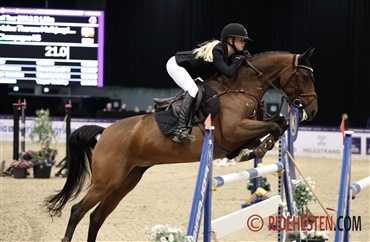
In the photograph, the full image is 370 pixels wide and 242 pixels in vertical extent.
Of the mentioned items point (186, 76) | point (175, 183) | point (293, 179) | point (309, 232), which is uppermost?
point (186, 76)

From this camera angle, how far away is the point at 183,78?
553 centimetres

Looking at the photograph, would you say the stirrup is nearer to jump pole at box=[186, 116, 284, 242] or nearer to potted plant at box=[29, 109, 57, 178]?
jump pole at box=[186, 116, 284, 242]

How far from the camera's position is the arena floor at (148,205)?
6938 millimetres

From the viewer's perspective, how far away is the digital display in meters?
12.8

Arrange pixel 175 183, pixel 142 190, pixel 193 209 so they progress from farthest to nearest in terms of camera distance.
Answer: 1. pixel 175 183
2. pixel 142 190
3. pixel 193 209

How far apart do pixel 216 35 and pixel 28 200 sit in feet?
41.1

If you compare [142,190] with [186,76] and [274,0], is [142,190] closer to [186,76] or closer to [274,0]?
[186,76]

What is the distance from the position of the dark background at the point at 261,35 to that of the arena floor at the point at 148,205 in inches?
247

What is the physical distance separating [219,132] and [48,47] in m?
8.14

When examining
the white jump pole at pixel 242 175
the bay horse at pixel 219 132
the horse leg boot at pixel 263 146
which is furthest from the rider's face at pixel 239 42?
the white jump pole at pixel 242 175

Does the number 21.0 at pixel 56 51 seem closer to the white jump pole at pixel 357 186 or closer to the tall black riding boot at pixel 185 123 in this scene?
the tall black riding boot at pixel 185 123

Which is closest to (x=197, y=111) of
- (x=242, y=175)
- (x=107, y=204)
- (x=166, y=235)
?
(x=242, y=175)

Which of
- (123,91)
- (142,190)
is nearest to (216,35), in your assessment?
(123,91)

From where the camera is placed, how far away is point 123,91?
21.5 metres
